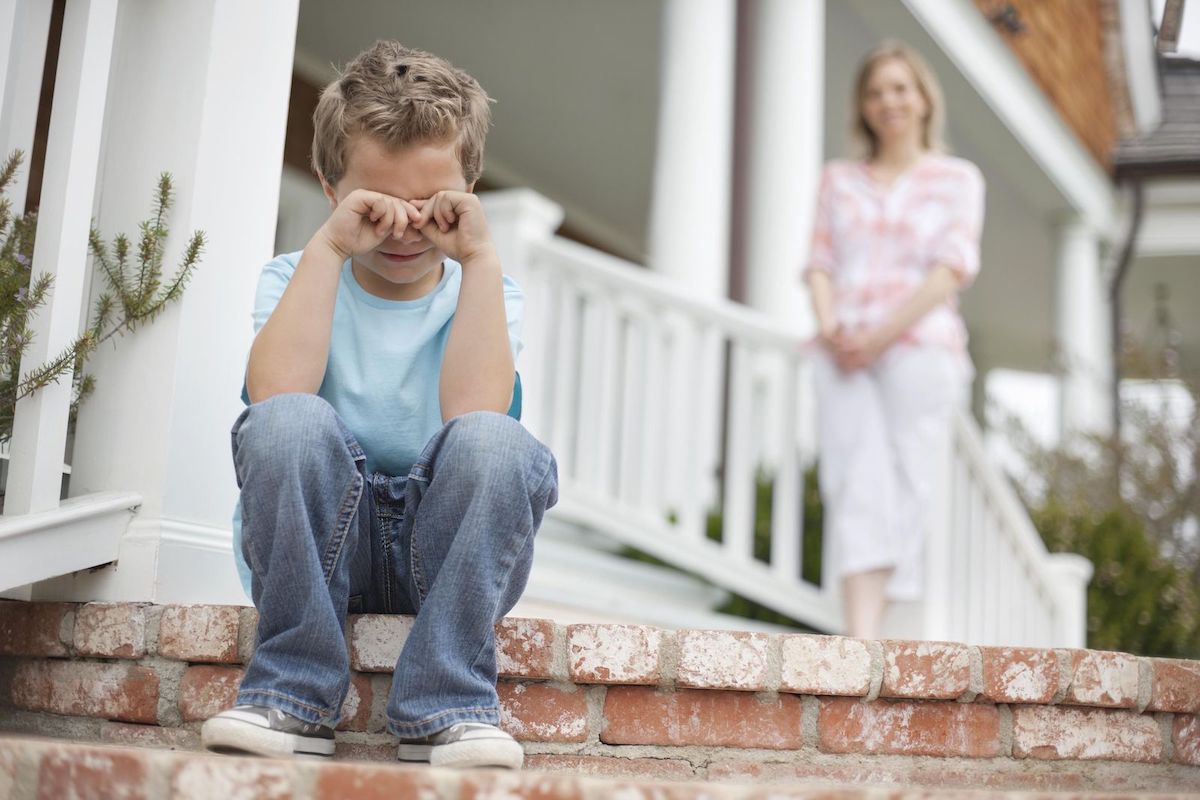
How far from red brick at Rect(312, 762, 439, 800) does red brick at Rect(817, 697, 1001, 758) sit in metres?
0.73

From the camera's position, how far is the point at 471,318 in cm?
173

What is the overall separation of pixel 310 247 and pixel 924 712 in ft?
3.38

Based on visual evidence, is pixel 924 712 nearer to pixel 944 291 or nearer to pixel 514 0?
pixel 944 291

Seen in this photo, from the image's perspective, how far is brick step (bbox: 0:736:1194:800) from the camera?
3.86 feet

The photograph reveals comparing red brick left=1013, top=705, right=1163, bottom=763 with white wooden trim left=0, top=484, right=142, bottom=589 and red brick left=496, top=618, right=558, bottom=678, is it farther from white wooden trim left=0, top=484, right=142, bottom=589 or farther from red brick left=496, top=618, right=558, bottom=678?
white wooden trim left=0, top=484, right=142, bottom=589

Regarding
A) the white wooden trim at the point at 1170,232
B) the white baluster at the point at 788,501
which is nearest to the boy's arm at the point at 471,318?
the white baluster at the point at 788,501

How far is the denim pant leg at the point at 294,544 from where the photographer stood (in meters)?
1.53

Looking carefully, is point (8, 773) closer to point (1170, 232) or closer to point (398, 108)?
point (398, 108)

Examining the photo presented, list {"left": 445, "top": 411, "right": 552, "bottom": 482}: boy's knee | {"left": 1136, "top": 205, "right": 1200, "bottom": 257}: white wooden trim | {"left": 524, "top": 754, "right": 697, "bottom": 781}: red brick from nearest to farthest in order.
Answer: {"left": 445, "top": 411, "right": 552, "bottom": 482}: boy's knee < {"left": 524, "top": 754, "right": 697, "bottom": 781}: red brick < {"left": 1136, "top": 205, "right": 1200, "bottom": 257}: white wooden trim

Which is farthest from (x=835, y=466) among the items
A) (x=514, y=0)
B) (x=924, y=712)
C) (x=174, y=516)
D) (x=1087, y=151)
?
(x=1087, y=151)

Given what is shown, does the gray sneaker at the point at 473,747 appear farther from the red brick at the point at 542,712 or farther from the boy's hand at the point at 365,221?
the boy's hand at the point at 365,221

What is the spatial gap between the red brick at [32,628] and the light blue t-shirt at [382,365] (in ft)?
0.94

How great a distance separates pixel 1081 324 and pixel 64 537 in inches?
281

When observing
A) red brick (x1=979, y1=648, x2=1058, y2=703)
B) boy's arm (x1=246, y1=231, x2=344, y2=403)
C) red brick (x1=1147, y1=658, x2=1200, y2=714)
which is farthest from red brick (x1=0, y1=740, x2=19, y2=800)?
red brick (x1=1147, y1=658, x2=1200, y2=714)
